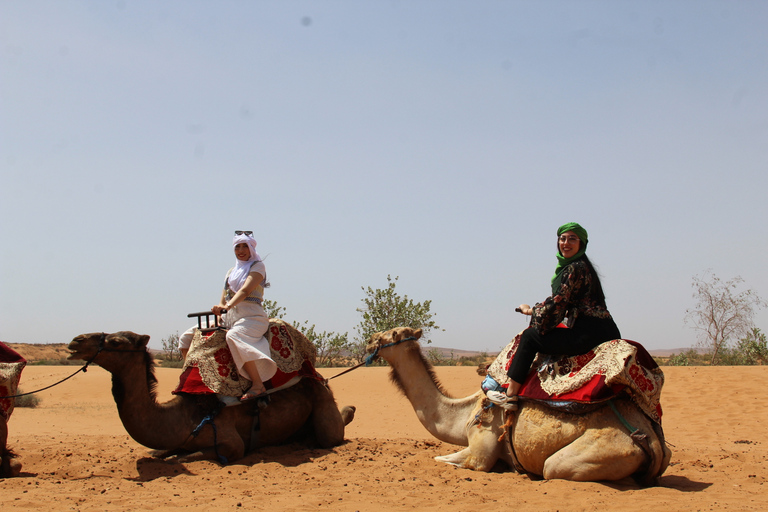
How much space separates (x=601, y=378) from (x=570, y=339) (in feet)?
1.58

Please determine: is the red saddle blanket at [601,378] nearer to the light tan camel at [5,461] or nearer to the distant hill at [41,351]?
the light tan camel at [5,461]

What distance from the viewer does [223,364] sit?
7516 mm

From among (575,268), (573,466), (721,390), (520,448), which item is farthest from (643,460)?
(721,390)

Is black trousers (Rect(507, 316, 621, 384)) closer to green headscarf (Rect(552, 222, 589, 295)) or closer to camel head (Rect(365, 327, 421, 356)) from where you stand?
green headscarf (Rect(552, 222, 589, 295))

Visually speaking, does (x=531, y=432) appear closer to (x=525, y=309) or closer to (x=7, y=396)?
(x=525, y=309)

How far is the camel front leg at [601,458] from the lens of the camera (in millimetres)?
5629

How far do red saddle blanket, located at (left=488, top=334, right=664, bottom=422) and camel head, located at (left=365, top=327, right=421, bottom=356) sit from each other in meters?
1.43

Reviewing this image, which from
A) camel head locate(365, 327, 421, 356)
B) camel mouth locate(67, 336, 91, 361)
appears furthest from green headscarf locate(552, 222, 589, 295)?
camel mouth locate(67, 336, 91, 361)

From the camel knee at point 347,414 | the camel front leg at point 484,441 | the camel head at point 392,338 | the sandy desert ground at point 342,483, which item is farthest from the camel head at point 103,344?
the camel front leg at point 484,441

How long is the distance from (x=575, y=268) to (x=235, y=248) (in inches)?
154

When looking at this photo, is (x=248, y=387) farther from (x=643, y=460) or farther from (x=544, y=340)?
(x=643, y=460)

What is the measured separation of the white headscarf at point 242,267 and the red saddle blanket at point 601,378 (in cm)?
344

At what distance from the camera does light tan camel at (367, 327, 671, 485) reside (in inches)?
224

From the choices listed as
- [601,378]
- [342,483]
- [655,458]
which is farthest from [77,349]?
[655,458]
